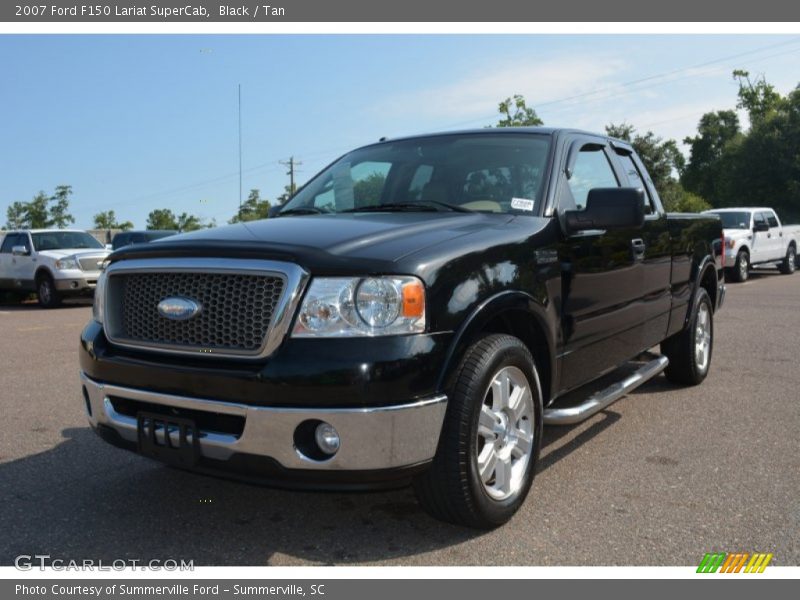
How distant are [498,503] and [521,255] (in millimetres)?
1103

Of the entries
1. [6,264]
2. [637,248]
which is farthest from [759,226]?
[6,264]

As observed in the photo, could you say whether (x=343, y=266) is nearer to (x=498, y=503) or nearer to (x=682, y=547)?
(x=498, y=503)

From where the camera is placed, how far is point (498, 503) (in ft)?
10.6

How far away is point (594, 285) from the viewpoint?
4.15 metres

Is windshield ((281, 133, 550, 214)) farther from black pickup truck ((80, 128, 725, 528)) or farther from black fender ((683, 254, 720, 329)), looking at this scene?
black fender ((683, 254, 720, 329))

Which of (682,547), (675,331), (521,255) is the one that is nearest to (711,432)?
(675,331)

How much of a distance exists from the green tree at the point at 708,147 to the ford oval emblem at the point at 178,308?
6936 centimetres

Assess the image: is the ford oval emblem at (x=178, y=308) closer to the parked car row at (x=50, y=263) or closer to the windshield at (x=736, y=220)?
the parked car row at (x=50, y=263)

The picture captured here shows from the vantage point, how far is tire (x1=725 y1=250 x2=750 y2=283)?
1728 cm

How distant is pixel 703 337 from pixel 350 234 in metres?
4.21

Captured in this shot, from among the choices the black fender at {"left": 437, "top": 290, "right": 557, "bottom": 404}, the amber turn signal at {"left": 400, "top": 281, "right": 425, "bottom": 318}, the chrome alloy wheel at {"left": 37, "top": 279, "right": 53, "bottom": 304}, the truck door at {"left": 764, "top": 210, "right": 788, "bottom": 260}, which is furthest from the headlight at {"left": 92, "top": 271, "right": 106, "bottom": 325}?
the truck door at {"left": 764, "top": 210, "right": 788, "bottom": 260}

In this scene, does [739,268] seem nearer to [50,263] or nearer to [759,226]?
[759,226]

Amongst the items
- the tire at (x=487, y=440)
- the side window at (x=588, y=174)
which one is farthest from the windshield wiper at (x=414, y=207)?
the tire at (x=487, y=440)

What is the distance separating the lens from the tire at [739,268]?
56.7 ft
